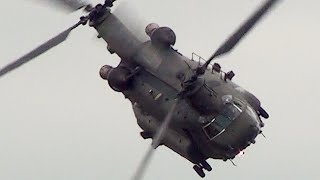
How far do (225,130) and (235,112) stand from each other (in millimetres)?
1112

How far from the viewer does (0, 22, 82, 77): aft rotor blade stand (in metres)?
76.6

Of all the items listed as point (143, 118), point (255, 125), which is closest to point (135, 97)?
point (143, 118)

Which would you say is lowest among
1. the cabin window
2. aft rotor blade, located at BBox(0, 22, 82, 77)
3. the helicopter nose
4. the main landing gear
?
the main landing gear

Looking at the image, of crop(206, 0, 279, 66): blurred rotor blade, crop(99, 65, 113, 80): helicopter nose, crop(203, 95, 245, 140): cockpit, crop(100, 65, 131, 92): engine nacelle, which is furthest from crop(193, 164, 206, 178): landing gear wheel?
crop(99, 65, 113, 80): helicopter nose

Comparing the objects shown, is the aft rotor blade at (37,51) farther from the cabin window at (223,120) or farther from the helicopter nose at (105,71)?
the cabin window at (223,120)

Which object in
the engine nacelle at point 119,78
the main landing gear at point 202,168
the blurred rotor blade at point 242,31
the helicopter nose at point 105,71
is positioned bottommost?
the main landing gear at point 202,168

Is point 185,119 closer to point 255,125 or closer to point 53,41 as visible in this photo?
point 255,125

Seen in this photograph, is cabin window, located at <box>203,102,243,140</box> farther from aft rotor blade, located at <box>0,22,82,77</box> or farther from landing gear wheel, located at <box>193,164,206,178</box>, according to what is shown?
aft rotor blade, located at <box>0,22,82,77</box>

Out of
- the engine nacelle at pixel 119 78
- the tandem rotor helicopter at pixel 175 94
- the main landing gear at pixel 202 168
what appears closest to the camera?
the tandem rotor helicopter at pixel 175 94

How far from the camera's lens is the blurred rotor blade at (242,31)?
72000 millimetres

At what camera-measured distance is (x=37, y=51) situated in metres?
76.8

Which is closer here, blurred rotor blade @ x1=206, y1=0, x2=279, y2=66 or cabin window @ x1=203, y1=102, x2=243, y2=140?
→ blurred rotor blade @ x1=206, y1=0, x2=279, y2=66

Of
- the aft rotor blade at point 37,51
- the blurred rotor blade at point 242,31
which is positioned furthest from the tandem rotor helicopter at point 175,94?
the blurred rotor blade at point 242,31

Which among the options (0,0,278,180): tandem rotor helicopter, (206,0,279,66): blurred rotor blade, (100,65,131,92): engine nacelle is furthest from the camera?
(100,65,131,92): engine nacelle
